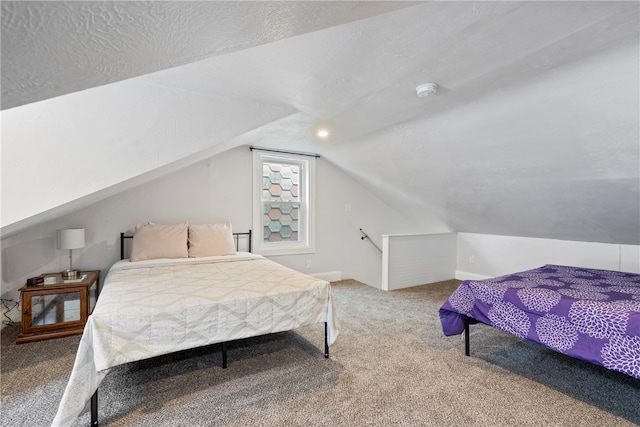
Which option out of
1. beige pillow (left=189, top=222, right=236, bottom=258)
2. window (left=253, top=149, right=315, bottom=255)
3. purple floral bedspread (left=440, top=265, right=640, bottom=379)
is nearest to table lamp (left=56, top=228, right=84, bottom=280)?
beige pillow (left=189, top=222, right=236, bottom=258)

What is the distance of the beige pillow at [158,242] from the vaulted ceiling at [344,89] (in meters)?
1.04

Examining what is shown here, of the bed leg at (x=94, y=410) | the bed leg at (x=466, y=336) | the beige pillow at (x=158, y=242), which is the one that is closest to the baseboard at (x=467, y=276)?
the bed leg at (x=466, y=336)

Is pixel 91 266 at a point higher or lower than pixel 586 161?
lower

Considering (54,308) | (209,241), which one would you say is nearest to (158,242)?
(209,241)

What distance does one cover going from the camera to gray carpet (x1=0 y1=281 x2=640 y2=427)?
5.55 ft

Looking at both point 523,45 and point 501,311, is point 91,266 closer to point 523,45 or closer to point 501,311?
point 501,311

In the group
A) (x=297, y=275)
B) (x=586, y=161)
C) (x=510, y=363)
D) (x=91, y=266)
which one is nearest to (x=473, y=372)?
(x=510, y=363)

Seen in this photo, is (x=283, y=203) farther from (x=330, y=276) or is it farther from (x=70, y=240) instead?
(x=70, y=240)

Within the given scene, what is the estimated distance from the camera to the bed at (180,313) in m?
1.59

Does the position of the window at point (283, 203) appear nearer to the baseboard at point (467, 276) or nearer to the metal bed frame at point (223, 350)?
the metal bed frame at point (223, 350)

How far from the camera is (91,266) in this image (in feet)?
11.0

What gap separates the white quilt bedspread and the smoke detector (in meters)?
1.56

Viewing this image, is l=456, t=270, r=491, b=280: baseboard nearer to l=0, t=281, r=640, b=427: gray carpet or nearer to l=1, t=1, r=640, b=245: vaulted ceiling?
l=1, t=1, r=640, b=245: vaulted ceiling

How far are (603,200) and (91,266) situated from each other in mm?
5161
